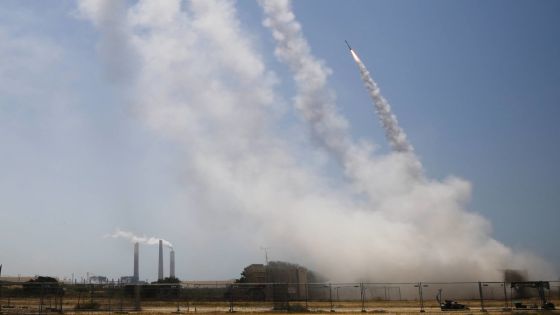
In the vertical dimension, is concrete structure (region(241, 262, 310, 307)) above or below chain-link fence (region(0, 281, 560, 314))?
above

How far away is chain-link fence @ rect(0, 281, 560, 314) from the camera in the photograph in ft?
160

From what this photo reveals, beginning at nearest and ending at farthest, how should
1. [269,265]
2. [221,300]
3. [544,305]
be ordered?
[544,305] → [221,300] → [269,265]

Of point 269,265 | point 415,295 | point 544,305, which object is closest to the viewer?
point 544,305

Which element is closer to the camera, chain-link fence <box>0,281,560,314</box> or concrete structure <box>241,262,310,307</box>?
chain-link fence <box>0,281,560,314</box>

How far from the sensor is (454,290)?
78.9m

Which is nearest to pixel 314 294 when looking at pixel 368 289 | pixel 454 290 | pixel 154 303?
pixel 368 289

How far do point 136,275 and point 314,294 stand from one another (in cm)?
8466

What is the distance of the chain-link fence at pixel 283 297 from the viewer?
48688 mm

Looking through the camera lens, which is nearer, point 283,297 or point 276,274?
point 283,297

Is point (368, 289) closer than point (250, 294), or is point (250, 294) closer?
point (250, 294)

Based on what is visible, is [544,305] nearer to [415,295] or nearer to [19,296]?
[415,295]

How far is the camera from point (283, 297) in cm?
5541

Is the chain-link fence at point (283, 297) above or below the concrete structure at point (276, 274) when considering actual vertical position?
below

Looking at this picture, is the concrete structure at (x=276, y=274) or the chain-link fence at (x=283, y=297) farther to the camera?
the concrete structure at (x=276, y=274)
